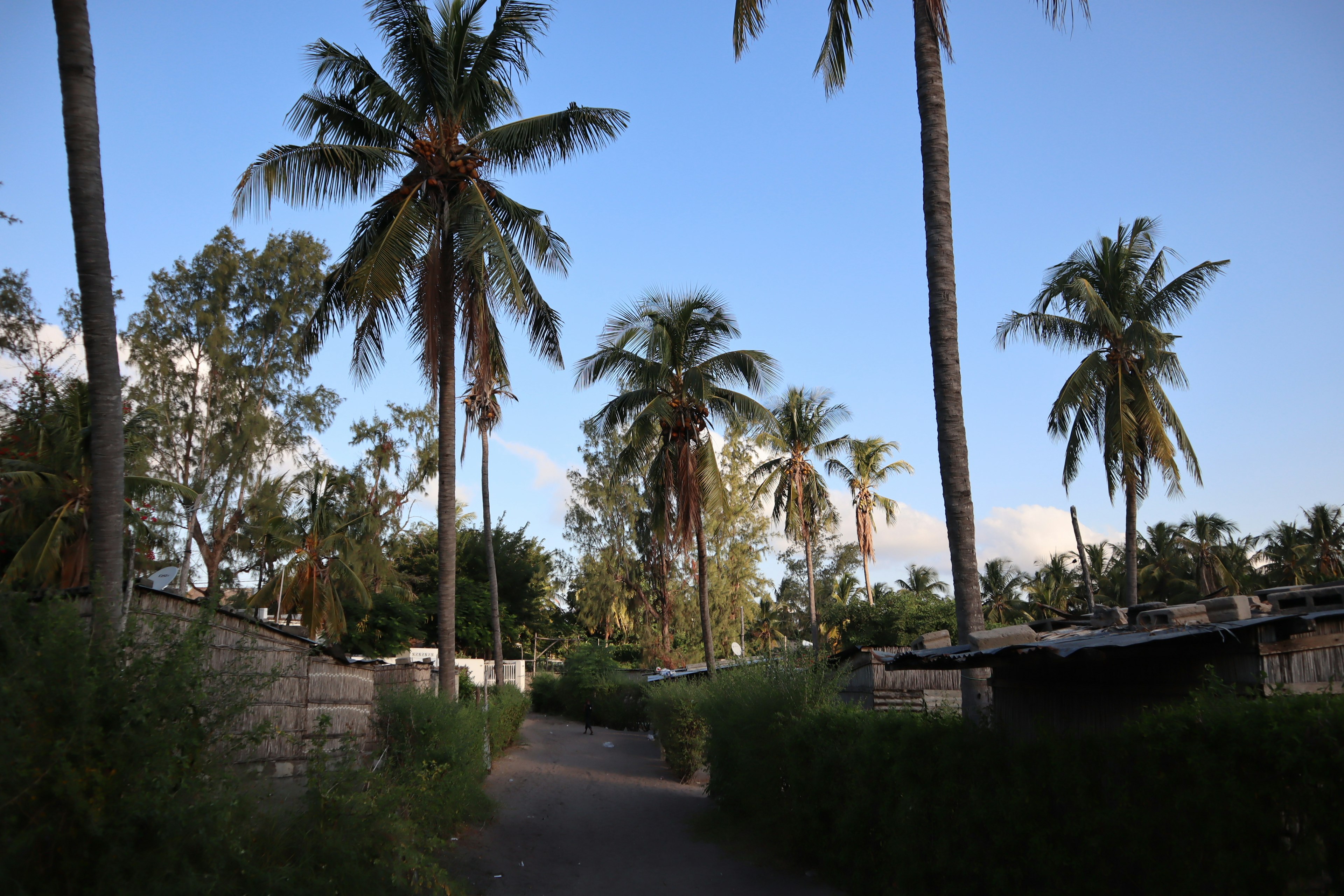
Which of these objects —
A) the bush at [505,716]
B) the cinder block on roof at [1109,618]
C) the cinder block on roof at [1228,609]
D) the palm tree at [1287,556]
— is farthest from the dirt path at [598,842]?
the palm tree at [1287,556]

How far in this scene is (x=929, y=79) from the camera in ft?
33.3

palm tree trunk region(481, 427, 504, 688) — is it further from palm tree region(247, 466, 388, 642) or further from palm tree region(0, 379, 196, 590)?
palm tree region(0, 379, 196, 590)

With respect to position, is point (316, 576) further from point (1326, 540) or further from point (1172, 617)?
point (1326, 540)

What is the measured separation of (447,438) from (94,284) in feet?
25.6

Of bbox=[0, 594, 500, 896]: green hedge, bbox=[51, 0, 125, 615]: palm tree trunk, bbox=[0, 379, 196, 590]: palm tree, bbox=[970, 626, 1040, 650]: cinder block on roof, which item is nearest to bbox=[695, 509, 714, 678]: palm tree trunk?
bbox=[0, 379, 196, 590]: palm tree

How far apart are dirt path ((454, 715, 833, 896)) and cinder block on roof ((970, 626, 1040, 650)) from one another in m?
3.93

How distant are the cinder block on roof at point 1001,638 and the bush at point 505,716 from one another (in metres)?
13.6

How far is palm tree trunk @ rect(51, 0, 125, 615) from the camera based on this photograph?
22.4ft

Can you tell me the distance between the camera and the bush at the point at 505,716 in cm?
2019

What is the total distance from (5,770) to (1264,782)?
6614 millimetres

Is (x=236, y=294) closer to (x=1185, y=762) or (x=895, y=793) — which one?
(x=895, y=793)

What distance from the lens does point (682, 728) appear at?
2020cm

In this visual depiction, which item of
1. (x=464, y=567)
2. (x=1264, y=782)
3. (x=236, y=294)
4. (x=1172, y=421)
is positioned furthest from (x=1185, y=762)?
(x=464, y=567)

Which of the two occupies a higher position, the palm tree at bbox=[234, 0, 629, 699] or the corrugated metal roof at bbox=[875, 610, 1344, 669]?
the palm tree at bbox=[234, 0, 629, 699]
